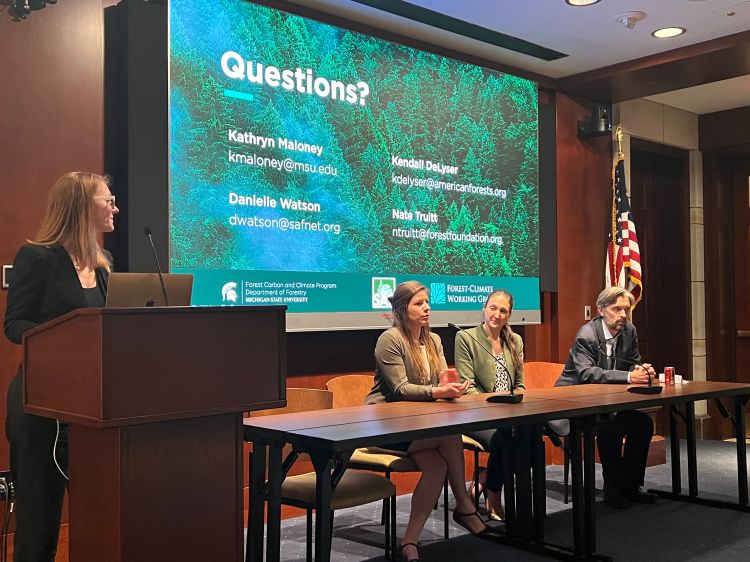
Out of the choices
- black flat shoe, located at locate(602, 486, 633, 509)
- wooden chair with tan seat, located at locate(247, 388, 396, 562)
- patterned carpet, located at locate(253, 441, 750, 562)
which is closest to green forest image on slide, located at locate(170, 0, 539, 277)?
wooden chair with tan seat, located at locate(247, 388, 396, 562)

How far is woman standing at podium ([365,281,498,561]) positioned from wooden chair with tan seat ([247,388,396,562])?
154 mm

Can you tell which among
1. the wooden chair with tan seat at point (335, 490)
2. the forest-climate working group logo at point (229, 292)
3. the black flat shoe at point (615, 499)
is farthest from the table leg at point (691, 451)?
Result: the forest-climate working group logo at point (229, 292)

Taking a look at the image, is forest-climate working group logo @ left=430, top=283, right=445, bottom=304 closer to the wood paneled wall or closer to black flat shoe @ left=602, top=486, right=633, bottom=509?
black flat shoe @ left=602, top=486, right=633, bottom=509

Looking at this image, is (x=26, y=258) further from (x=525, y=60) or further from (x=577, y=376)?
(x=525, y=60)

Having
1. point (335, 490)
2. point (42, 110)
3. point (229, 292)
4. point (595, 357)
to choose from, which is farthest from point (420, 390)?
point (42, 110)

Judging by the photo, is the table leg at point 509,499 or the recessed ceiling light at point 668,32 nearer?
the table leg at point 509,499

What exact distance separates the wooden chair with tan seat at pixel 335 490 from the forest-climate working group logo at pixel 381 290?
122 cm

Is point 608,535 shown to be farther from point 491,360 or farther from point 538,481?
point 491,360

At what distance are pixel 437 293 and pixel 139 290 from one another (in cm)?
A: 313

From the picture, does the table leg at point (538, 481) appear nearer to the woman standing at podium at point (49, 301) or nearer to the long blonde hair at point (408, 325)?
the long blonde hair at point (408, 325)

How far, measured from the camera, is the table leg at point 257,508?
294cm

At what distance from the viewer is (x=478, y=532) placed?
3.74 m

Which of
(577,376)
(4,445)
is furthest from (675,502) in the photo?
(4,445)

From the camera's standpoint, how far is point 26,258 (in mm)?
2469
